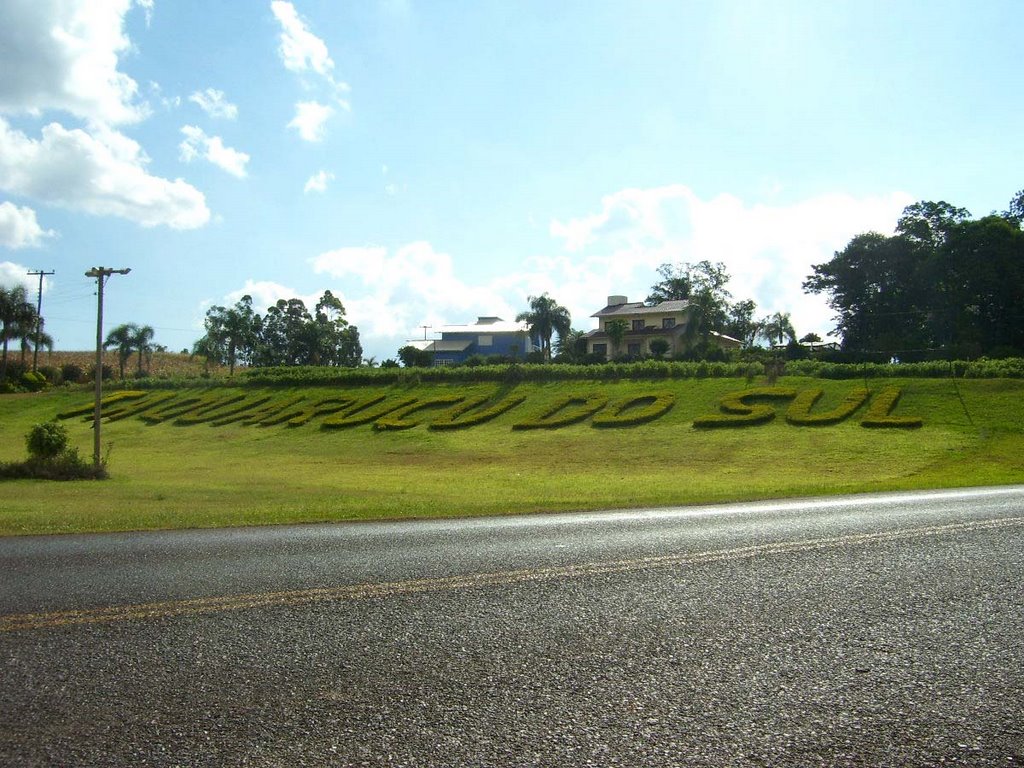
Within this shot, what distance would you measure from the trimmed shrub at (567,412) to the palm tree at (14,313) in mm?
62402

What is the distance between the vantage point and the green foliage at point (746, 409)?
4500 centimetres

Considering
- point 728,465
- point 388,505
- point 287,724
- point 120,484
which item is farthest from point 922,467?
point 287,724

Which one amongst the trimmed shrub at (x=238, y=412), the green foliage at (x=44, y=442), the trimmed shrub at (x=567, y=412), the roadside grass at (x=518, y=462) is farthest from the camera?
the trimmed shrub at (x=238, y=412)

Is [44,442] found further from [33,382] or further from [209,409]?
[33,382]

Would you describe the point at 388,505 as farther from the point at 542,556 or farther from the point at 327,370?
the point at 327,370

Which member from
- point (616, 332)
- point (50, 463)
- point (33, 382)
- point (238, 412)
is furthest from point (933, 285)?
point (33, 382)

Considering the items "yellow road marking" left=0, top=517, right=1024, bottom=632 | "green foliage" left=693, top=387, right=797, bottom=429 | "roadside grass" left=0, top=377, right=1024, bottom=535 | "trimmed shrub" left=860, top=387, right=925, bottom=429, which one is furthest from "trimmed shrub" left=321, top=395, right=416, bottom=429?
"yellow road marking" left=0, top=517, right=1024, bottom=632

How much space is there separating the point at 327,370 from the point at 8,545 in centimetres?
6306

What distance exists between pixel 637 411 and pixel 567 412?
4.58m

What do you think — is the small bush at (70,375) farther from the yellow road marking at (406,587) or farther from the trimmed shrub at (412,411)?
the yellow road marking at (406,587)

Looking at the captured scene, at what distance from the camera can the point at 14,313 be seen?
85938 mm

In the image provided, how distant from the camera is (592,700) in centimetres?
495

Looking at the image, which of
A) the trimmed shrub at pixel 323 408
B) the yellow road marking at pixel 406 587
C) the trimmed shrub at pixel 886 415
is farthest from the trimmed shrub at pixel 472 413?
the yellow road marking at pixel 406 587

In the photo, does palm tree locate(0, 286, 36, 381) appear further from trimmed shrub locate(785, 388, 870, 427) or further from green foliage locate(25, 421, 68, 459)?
trimmed shrub locate(785, 388, 870, 427)
